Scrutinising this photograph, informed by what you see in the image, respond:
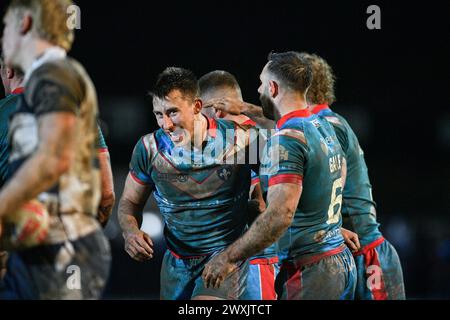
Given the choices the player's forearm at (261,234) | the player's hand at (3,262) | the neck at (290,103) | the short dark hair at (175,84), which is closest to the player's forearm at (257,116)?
the short dark hair at (175,84)

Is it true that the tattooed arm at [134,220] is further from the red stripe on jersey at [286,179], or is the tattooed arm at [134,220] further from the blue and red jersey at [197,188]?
the red stripe on jersey at [286,179]

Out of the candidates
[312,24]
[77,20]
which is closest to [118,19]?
[312,24]

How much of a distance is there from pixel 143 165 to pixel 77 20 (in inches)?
40.0

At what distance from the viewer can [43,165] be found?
9.38 ft

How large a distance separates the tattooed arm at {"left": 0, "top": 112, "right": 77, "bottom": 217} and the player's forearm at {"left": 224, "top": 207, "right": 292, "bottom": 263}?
129 centimetres

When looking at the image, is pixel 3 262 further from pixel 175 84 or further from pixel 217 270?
pixel 175 84

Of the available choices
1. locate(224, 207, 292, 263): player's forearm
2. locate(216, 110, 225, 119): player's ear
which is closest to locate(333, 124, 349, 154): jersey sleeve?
locate(216, 110, 225, 119): player's ear

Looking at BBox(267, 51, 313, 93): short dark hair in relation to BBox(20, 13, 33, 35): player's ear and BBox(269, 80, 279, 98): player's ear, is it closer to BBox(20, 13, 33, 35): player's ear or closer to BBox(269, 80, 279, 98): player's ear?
BBox(269, 80, 279, 98): player's ear

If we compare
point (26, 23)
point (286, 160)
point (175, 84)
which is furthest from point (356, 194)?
point (26, 23)

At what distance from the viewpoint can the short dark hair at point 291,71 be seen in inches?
168

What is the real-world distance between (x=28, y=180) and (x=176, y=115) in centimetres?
183

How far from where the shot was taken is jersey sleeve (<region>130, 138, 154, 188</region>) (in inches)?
186

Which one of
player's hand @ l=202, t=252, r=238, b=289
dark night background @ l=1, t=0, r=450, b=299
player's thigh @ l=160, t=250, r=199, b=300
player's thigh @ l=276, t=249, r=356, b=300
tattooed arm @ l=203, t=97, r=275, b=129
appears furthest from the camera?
dark night background @ l=1, t=0, r=450, b=299

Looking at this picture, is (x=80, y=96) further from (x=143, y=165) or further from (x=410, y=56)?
(x=410, y=56)
